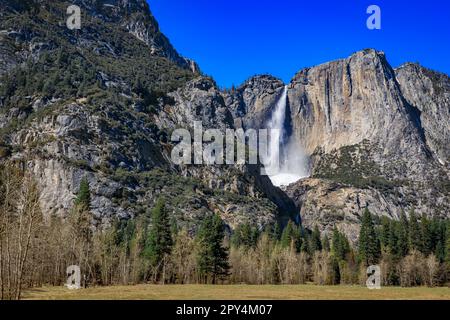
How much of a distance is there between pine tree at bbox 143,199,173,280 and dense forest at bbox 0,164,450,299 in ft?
0.58

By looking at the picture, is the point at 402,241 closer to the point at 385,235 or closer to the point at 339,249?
the point at 385,235

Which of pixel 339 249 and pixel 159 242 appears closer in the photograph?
pixel 159 242

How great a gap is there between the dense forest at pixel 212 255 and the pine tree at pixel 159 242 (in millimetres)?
176

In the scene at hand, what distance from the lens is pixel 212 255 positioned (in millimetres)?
89562

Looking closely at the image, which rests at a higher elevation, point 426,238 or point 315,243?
point 426,238

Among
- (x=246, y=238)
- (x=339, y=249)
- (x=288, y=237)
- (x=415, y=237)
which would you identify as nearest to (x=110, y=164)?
(x=246, y=238)

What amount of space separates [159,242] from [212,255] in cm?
1014

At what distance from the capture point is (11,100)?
186875mm

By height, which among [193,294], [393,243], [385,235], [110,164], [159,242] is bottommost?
[193,294]

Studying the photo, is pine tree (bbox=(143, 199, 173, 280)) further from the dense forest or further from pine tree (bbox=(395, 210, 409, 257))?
pine tree (bbox=(395, 210, 409, 257))

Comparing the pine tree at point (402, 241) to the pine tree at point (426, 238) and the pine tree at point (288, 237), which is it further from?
the pine tree at point (288, 237)

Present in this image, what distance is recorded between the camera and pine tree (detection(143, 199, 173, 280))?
8581 cm

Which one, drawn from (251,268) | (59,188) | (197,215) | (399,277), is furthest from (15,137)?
(399,277)

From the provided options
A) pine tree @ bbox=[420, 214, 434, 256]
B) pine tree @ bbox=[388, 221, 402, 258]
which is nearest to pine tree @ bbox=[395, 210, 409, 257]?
pine tree @ bbox=[388, 221, 402, 258]
